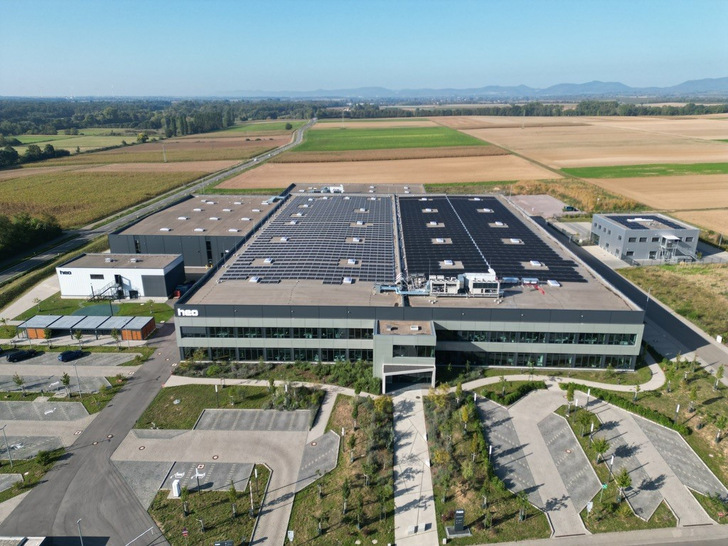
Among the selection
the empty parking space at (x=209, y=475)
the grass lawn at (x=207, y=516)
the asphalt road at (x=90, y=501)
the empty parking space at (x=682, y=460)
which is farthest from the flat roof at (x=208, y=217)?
the empty parking space at (x=682, y=460)

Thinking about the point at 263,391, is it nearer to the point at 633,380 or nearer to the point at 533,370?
the point at 533,370

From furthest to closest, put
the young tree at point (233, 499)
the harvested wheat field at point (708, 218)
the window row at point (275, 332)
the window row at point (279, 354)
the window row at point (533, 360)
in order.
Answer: the harvested wheat field at point (708, 218) < the window row at point (279, 354) < the window row at point (275, 332) < the window row at point (533, 360) < the young tree at point (233, 499)

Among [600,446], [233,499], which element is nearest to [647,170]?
[600,446]

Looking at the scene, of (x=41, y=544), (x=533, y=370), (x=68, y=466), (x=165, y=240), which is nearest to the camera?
(x=41, y=544)

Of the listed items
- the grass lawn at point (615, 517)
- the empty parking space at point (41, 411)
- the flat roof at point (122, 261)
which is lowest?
the grass lawn at point (615, 517)

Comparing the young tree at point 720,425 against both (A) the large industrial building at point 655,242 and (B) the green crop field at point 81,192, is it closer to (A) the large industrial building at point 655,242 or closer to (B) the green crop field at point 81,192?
(A) the large industrial building at point 655,242

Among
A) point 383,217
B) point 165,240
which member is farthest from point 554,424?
point 165,240

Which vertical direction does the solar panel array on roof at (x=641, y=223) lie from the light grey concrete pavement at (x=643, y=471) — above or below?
above

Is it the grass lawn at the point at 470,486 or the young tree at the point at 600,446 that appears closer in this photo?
the grass lawn at the point at 470,486
